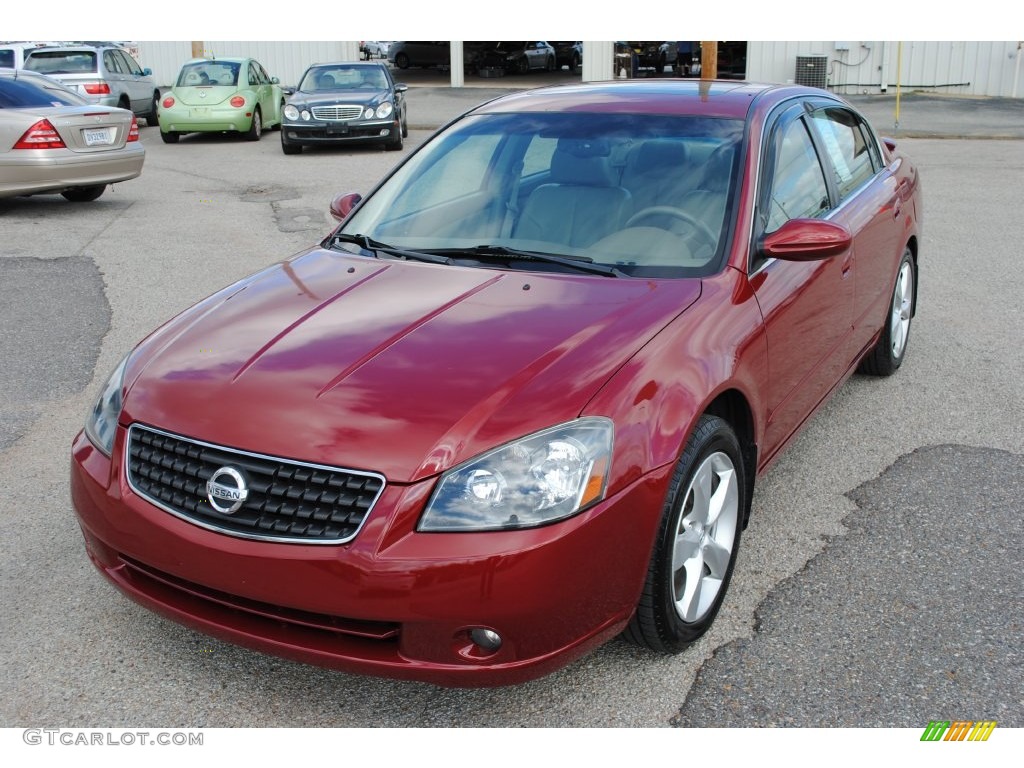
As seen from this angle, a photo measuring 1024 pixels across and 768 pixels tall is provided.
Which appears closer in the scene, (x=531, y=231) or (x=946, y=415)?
(x=531, y=231)

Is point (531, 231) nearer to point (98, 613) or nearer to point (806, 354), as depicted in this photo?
point (806, 354)

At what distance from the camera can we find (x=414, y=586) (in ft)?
8.67

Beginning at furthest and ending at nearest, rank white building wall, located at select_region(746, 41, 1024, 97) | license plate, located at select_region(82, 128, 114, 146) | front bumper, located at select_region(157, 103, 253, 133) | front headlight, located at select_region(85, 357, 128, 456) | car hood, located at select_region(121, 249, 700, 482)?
white building wall, located at select_region(746, 41, 1024, 97) < front bumper, located at select_region(157, 103, 253, 133) < license plate, located at select_region(82, 128, 114, 146) < front headlight, located at select_region(85, 357, 128, 456) < car hood, located at select_region(121, 249, 700, 482)

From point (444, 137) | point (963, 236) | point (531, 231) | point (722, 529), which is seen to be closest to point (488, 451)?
point (722, 529)

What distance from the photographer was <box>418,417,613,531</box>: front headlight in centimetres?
269

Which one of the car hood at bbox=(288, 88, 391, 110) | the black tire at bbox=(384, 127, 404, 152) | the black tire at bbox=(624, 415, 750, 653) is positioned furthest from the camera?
the black tire at bbox=(384, 127, 404, 152)

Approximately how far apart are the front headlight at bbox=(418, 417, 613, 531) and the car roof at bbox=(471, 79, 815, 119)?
6.36 ft

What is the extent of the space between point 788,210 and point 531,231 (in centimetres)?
102

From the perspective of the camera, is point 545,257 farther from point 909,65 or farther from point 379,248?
point 909,65

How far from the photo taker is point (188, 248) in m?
9.58

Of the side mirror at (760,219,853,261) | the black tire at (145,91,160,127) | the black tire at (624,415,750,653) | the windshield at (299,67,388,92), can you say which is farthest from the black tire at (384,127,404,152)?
the black tire at (624,415,750,653)

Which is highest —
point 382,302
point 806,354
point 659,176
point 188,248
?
point 659,176

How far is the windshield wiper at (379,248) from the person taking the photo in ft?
13.0

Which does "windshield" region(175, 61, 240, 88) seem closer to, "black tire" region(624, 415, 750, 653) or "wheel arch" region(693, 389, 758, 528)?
"wheel arch" region(693, 389, 758, 528)
